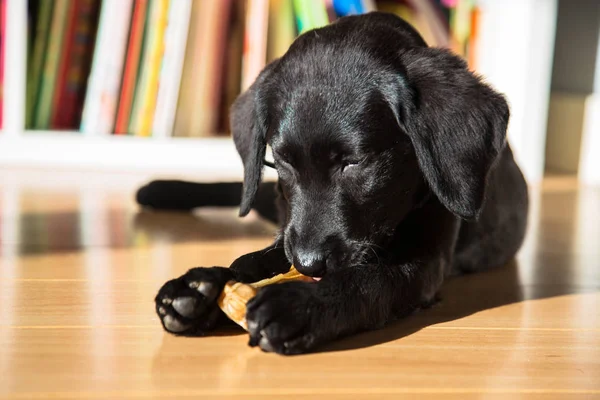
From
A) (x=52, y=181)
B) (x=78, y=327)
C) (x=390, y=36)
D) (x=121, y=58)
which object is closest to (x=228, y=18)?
(x=121, y=58)

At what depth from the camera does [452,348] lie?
1.46 meters

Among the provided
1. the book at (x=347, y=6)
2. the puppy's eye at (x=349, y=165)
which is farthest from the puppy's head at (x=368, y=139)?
the book at (x=347, y=6)

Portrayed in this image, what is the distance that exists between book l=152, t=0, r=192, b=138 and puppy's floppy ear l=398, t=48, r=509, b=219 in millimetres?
2079

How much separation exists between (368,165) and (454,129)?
0.58 feet

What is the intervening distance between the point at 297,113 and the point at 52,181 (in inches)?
76.7

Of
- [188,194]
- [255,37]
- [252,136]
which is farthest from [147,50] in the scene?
[252,136]

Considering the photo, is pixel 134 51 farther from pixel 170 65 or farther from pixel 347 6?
pixel 347 6

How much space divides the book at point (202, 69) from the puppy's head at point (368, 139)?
2.02 m

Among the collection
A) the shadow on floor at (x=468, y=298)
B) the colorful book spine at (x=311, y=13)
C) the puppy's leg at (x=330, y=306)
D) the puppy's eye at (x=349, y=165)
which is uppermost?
the colorful book spine at (x=311, y=13)

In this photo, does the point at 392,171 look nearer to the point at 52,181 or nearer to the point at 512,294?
the point at 512,294

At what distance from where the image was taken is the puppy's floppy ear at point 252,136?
182 centimetres

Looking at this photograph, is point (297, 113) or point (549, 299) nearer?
point (297, 113)

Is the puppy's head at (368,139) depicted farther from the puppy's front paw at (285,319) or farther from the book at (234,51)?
the book at (234,51)

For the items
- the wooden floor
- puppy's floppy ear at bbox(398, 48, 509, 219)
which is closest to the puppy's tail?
the wooden floor
